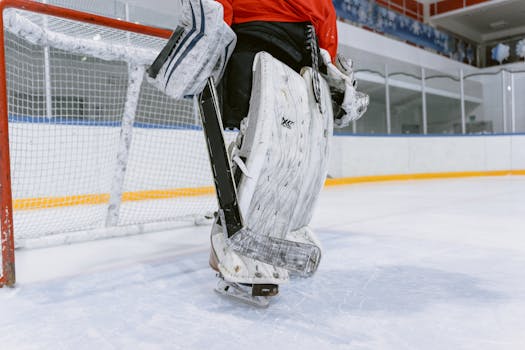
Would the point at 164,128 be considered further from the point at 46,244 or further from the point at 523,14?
the point at 523,14

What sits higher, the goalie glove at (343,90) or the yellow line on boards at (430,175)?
the goalie glove at (343,90)

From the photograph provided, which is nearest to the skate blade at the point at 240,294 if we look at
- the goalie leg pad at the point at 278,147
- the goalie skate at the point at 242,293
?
the goalie skate at the point at 242,293

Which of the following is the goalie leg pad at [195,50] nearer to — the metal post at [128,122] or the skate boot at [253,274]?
the skate boot at [253,274]

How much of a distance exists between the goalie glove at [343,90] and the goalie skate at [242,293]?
578 millimetres

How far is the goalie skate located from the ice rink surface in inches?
0.8

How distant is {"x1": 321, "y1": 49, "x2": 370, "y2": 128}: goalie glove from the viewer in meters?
1.18

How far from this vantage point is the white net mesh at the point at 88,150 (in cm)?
255

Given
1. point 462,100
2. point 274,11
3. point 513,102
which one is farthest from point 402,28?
point 274,11

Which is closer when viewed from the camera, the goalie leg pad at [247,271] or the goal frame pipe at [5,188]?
the goalie leg pad at [247,271]

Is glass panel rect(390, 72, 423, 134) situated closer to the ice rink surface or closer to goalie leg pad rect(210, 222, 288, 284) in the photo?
the ice rink surface

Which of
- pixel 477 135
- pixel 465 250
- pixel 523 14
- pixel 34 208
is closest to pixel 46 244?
pixel 34 208

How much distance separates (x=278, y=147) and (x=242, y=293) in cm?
37

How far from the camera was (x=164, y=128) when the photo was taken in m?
3.45

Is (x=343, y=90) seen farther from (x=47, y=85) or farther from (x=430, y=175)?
(x=430, y=175)
